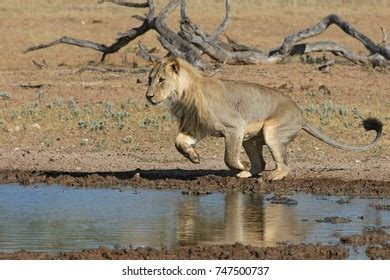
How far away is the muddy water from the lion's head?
0.92 metres

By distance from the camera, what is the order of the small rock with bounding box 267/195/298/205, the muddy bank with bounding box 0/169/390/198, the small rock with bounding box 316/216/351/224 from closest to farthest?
the small rock with bounding box 316/216/351/224
the small rock with bounding box 267/195/298/205
the muddy bank with bounding box 0/169/390/198

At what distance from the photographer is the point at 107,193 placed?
11.3 m

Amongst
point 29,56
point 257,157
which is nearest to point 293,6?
point 29,56

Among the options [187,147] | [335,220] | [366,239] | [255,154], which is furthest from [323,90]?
[366,239]

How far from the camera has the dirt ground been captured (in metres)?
11.9

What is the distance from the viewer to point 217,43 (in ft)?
66.8

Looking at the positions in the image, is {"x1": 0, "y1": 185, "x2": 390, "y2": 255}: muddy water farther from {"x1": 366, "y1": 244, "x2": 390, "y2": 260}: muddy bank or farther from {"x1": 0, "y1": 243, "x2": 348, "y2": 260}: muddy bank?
{"x1": 0, "y1": 243, "x2": 348, "y2": 260}: muddy bank

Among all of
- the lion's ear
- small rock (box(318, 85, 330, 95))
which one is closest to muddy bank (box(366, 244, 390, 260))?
the lion's ear

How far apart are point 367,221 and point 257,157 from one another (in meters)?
2.53

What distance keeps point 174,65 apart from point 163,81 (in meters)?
0.19

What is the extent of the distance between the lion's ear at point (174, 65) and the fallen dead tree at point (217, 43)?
7.70 meters

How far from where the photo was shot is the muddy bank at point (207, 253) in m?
8.00

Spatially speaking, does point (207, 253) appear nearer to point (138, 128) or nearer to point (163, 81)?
point (163, 81)

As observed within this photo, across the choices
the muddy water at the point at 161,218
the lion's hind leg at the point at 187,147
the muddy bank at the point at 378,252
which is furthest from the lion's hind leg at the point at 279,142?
the muddy bank at the point at 378,252
